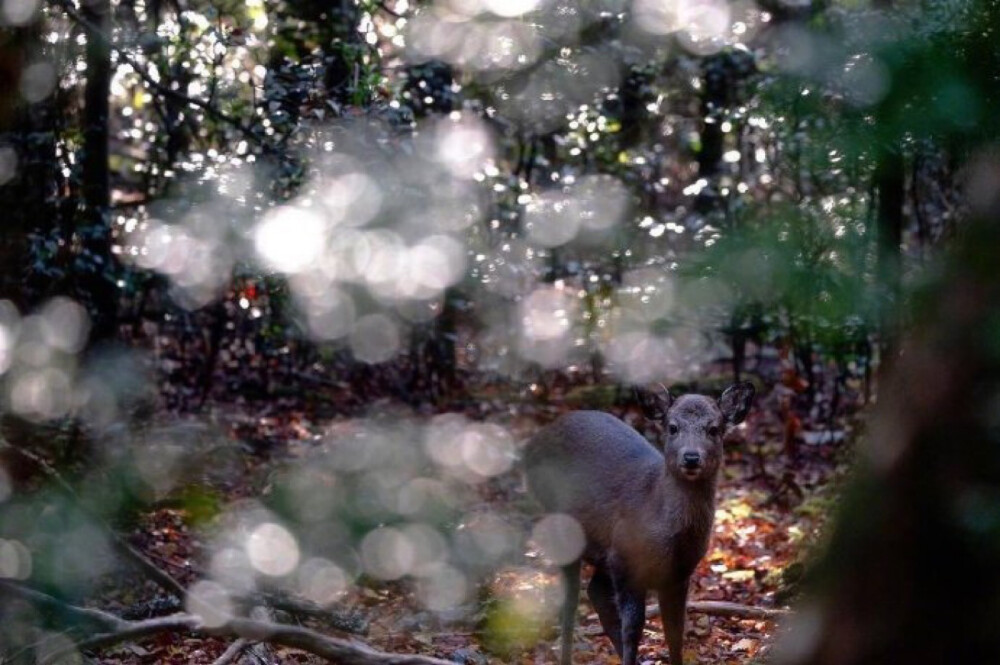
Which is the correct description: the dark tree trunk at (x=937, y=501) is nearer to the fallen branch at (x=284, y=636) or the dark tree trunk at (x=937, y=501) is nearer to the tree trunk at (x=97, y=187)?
the fallen branch at (x=284, y=636)

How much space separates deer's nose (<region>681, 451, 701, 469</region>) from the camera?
6414 millimetres

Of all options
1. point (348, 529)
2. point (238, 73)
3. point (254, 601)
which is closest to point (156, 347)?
point (238, 73)

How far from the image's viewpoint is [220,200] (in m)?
9.32

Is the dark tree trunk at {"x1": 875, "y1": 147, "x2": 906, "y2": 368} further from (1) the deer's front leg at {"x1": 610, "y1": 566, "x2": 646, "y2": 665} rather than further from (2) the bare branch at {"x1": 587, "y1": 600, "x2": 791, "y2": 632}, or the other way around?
(1) the deer's front leg at {"x1": 610, "y1": 566, "x2": 646, "y2": 665}

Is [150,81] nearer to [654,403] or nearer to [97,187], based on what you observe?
[97,187]

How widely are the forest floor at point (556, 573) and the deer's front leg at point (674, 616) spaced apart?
0.41 meters

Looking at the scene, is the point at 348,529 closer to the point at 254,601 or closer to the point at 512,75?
the point at 254,601

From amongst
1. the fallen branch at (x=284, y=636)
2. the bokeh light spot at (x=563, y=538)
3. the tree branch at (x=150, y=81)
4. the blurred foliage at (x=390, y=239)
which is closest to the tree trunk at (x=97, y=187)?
the blurred foliage at (x=390, y=239)

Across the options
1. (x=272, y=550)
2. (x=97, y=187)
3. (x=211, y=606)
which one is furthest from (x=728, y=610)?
(x=97, y=187)

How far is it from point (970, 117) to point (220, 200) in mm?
6899

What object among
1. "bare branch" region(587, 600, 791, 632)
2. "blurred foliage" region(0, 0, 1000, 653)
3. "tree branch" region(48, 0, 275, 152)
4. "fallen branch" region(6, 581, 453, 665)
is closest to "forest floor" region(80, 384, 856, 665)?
"bare branch" region(587, 600, 791, 632)

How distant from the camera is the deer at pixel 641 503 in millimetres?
6539

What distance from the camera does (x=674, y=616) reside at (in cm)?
654

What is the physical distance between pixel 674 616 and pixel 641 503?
65 centimetres
